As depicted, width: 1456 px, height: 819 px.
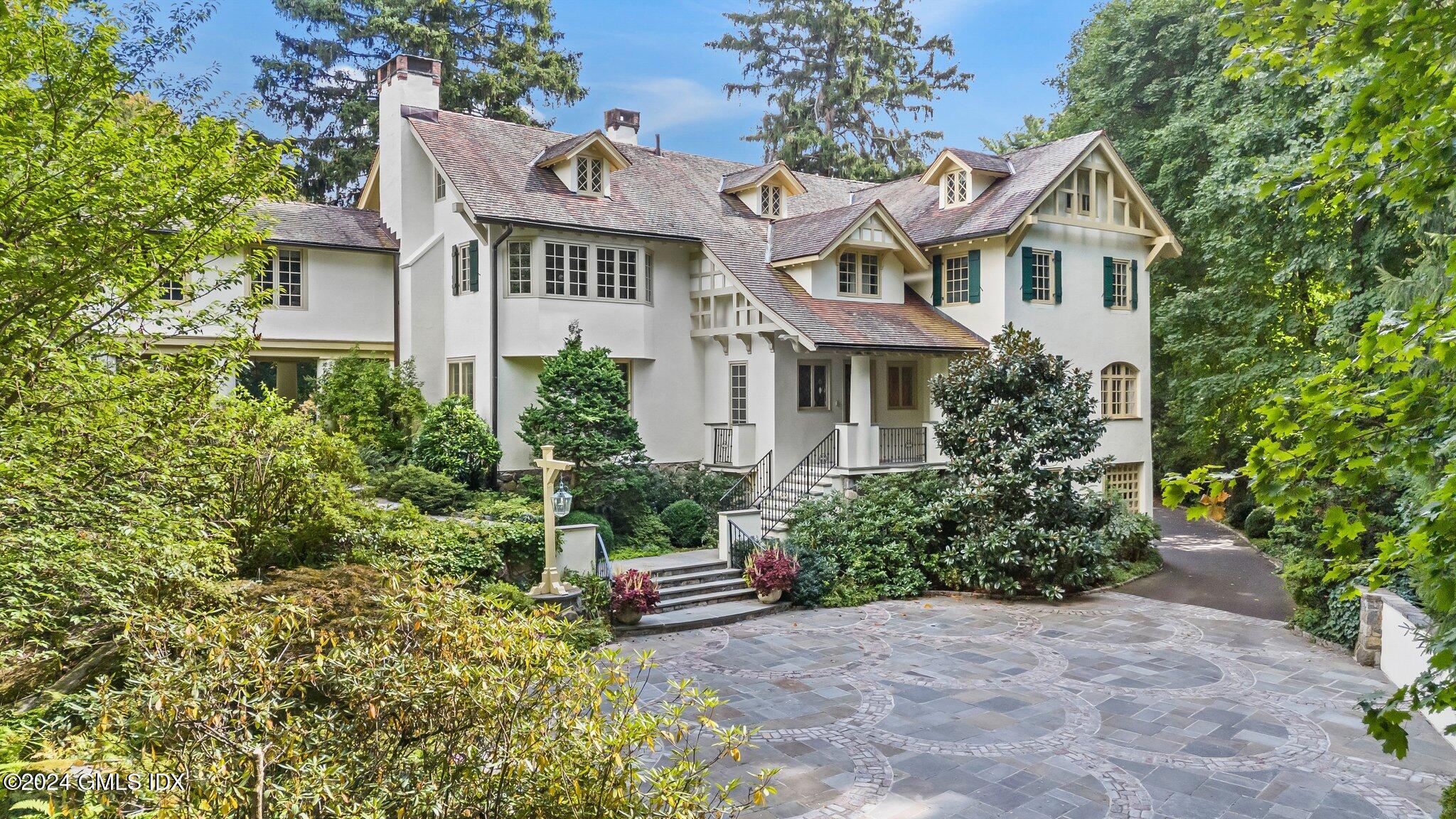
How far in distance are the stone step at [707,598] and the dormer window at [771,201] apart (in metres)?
11.6

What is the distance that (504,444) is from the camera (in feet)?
61.2

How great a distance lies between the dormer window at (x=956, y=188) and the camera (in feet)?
73.4

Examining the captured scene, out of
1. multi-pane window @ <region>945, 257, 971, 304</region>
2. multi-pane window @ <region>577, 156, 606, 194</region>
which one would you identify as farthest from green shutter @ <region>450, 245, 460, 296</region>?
multi-pane window @ <region>945, 257, 971, 304</region>

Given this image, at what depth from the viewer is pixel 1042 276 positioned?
21.2 meters

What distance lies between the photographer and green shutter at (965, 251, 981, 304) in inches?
819

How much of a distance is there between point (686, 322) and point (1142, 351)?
1199 cm

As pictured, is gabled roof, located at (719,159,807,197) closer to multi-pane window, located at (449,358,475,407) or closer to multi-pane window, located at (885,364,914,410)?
multi-pane window, located at (885,364,914,410)

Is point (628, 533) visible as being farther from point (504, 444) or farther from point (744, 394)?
point (744, 394)

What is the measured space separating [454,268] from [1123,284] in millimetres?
16678

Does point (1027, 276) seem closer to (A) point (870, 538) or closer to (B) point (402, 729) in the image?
(A) point (870, 538)

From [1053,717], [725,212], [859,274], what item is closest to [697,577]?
[1053,717]

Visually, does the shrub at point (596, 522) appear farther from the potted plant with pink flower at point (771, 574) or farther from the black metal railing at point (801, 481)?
the black metal railing at point (801, 481)

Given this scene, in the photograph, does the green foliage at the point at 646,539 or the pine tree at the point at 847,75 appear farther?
the pine tree at the point at 847,75

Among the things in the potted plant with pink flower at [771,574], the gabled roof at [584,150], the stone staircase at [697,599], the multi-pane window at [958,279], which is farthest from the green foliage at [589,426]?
the multi-pane window at [958,279]
